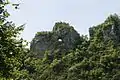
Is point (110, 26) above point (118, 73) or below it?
above

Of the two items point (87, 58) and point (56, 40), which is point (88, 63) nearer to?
point (87, 58)

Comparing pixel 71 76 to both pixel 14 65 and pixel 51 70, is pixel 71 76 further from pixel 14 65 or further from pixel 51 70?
pixel 14 65

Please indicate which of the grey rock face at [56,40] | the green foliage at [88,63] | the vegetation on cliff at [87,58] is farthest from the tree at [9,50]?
the grey rock face at [56,40]

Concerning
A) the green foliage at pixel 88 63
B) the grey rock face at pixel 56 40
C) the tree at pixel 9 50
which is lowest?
the tree at pixel 9 50

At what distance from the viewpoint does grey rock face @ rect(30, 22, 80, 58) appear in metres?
96.5

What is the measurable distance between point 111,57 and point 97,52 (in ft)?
27.0

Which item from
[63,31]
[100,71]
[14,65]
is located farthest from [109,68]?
[14,65]

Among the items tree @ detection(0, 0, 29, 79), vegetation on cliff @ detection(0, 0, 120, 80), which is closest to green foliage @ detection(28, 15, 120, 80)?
vegetation on cliff @ detection(0, 0, 120, 80)

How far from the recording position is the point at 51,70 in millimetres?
84812

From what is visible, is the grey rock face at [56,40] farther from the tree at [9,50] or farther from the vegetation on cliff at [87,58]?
the tree at [9,50]

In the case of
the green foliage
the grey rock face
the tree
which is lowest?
the tree

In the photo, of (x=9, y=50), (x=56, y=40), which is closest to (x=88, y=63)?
(x=56, y=40)

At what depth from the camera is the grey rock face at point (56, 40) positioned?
96456 mm

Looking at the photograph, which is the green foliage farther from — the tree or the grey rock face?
the tree
